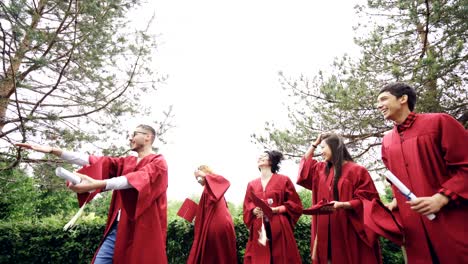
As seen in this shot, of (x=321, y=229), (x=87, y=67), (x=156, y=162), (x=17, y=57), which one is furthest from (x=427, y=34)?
(x=17, y=57)

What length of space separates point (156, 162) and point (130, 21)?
4.83m

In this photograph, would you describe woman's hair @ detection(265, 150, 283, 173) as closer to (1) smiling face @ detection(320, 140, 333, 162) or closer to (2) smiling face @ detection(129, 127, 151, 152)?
(1) smiling face @ detection(320, 140, 333, 162)

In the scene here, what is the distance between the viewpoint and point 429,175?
107 inches

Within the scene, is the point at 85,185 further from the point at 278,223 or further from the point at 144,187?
the point at 278,223

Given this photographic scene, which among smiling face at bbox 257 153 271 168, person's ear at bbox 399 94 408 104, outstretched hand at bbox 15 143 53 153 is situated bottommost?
person's ear at bbox 399 94 408 104

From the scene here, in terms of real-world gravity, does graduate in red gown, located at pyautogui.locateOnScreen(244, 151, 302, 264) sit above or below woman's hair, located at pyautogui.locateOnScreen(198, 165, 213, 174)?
below

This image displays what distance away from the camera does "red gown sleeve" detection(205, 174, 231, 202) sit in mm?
5207

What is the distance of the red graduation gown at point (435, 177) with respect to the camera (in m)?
2.50

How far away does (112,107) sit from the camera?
716 cm

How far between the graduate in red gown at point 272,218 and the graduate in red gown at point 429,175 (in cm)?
214

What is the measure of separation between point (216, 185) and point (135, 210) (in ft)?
6.23

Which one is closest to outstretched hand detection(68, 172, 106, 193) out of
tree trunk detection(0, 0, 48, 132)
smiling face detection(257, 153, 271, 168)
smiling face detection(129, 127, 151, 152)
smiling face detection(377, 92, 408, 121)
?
smiling face detection(129, 127, 151, 152)

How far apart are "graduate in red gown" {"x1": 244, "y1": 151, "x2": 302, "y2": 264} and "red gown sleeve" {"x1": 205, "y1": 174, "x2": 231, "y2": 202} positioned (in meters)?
0.43

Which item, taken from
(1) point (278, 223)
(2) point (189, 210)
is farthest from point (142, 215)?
(2) point (189, 210)
